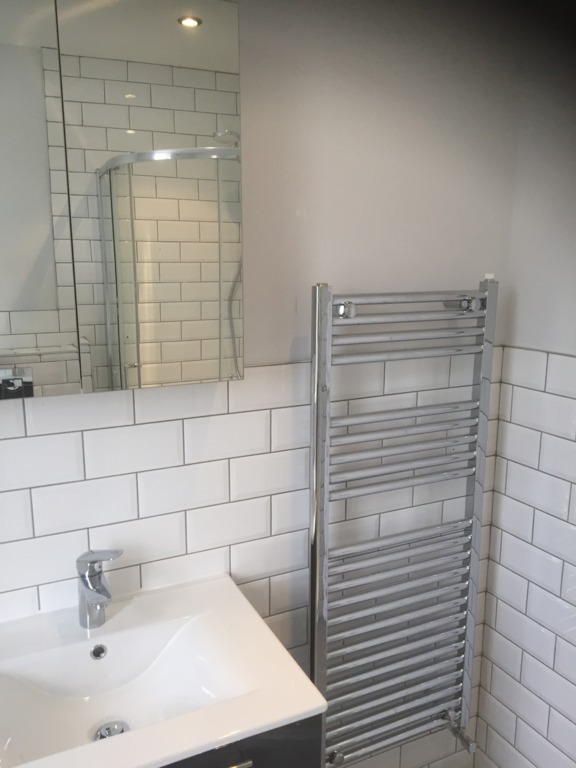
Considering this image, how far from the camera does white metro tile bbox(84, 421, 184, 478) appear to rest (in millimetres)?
1185

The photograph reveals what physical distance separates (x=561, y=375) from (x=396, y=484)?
0.45 meters

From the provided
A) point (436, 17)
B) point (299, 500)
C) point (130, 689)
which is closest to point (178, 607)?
Result: point (130, 689)

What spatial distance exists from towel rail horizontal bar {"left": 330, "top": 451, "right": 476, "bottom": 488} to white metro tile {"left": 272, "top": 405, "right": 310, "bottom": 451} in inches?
4.1

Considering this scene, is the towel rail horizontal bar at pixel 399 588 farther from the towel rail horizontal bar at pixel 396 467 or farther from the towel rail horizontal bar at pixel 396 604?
the towel rail horizontal bar at pixel 396 467

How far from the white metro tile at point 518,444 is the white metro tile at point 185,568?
76cm

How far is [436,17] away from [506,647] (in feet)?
5.07

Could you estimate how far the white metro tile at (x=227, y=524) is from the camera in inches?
51.5

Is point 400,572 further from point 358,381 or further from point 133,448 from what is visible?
point 133,448

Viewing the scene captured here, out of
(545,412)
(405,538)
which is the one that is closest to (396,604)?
(405,538)

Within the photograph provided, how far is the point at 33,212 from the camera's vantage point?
0.99 m

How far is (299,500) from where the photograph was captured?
55.4 inches

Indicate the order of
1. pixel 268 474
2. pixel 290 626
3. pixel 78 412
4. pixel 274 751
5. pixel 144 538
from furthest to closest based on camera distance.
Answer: pixel 290 626 → pixel 268 474 → pixel 144 538 → pixel 78 412 → pixel 274 751

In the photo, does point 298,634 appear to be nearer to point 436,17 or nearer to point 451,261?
point 451,261

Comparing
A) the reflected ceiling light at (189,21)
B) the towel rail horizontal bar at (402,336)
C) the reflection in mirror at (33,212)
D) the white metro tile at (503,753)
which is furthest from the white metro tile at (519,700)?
the reflected ceiling light at (189,21)
